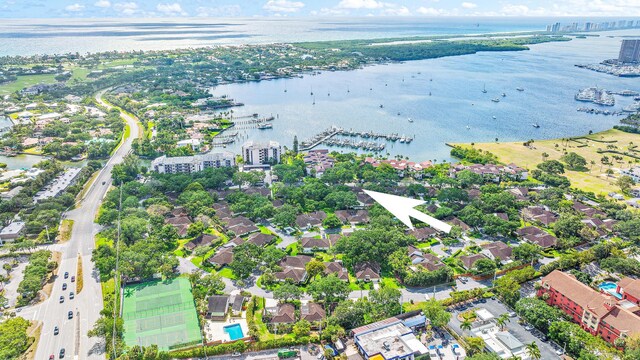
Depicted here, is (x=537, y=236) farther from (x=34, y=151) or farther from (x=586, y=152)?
(x=34, y=151)

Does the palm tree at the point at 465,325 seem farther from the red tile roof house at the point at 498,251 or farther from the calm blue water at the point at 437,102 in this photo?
the calm blue water at the point at 437,102

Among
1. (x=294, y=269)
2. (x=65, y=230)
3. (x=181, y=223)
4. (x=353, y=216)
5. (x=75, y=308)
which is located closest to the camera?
(x=75, y=308)

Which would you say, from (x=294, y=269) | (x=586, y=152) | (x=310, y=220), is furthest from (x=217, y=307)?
(x=586, y=152)

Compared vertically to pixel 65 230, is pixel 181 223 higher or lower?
higher

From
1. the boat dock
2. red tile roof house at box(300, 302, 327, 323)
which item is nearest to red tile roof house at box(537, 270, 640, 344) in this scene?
red tile roof house at box(300, 302, 327, 323)

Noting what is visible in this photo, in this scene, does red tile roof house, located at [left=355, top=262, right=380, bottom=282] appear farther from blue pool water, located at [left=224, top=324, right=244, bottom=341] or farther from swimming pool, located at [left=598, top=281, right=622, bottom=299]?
swimming pool, located at [left=598, top=281, right=622, bottom=299]

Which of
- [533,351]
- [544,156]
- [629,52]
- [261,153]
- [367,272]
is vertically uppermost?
[629,52]

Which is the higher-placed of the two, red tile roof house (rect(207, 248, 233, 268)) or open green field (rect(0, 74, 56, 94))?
open green field (rect(0, 74, 56, 94))
